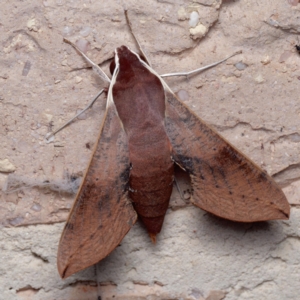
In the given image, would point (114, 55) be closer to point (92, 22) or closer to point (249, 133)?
point (92, 22)

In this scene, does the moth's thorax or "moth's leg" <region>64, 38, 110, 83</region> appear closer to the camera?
the moth's thorax

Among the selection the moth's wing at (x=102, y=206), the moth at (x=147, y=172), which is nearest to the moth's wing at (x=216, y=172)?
the moth at (x=147, y=172)

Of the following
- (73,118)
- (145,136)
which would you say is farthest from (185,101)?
(73,118)

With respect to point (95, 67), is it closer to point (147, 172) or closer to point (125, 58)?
point (125, 58)

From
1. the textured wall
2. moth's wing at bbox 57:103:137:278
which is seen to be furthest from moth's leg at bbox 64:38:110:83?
moth's wing at bbox 57:103:137:278

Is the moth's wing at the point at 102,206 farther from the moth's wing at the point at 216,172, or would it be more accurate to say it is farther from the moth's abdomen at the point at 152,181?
the moth's wing at the point at 216,172

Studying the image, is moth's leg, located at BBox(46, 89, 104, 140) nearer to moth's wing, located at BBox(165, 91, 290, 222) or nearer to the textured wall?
the textured wall
